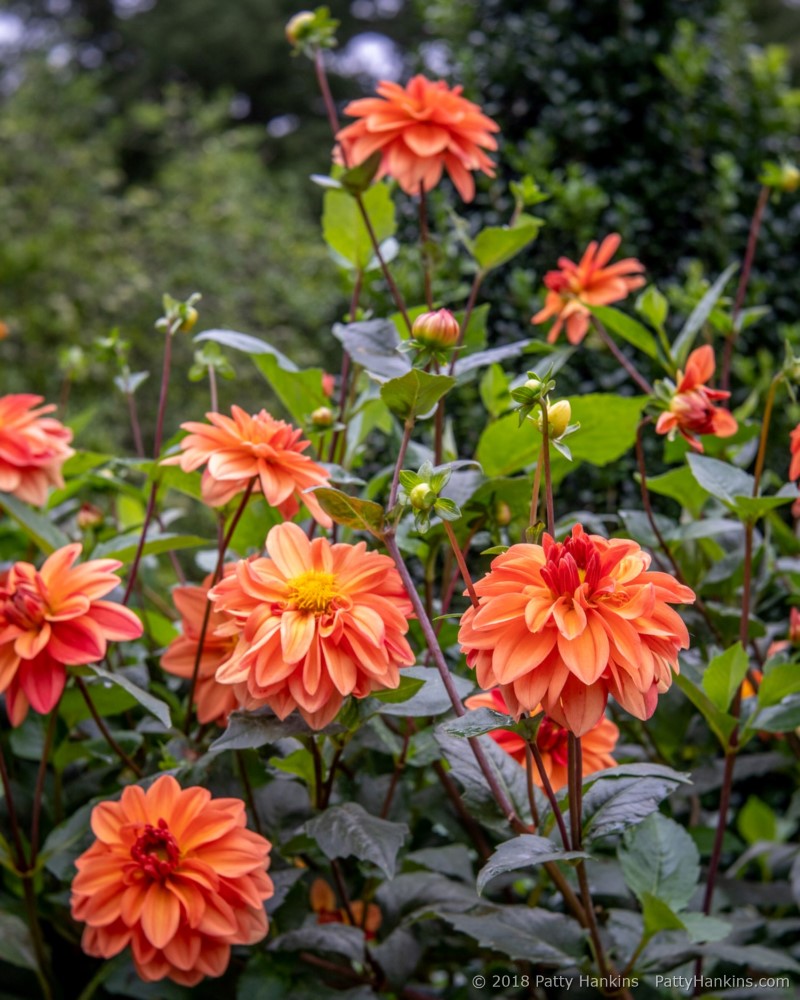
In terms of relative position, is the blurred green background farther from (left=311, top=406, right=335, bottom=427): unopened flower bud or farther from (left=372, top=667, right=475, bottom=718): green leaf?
Answer: (left=372, top=667, right=475, bottom=718): green leaf

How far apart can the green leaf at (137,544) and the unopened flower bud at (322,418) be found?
13 centimetres

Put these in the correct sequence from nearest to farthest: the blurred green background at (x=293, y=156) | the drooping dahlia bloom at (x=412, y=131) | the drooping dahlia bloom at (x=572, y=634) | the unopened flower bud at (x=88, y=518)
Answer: the drooping dahlia bloom at (x=572, y=634) → the drooping dahlia bloom at (x=412, y=131) → the unopened flower bud at (x=88, y=518) → the blurred green background at (x=293, y=156)

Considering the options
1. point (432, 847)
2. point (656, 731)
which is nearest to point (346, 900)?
point (432, 847)

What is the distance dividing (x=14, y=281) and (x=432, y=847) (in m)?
3.87

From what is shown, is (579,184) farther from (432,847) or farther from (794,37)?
(794,37)

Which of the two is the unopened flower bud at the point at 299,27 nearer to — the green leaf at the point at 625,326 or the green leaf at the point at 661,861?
the green leaf at the point at 625,326

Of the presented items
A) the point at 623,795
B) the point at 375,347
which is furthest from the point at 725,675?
the point at 375,347

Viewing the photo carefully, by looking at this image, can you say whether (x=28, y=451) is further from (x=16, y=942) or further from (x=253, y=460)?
(x=16, y=942)

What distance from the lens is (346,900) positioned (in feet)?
2.56

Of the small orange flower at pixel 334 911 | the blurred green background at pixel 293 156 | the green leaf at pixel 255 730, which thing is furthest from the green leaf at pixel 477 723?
the blurred green background at pixel 293 156

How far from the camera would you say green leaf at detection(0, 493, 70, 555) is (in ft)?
2.91

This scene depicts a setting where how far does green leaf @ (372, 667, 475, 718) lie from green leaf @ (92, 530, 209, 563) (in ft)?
0.73

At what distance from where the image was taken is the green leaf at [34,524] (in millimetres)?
886

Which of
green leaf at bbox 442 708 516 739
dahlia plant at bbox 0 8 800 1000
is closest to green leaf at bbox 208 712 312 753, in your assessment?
dahlia plant at bbox 0 8 800 1000
